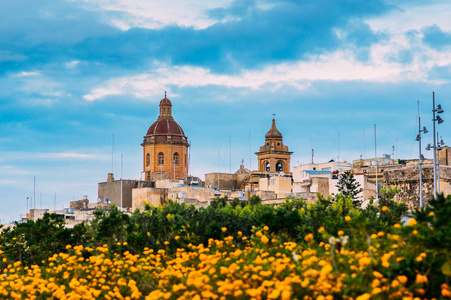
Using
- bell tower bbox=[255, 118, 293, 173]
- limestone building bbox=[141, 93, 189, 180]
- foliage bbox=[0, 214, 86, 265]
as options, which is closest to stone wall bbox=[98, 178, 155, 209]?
limestone building bbox=[141, 93, 189, 180]

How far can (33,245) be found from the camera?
20.2 metres

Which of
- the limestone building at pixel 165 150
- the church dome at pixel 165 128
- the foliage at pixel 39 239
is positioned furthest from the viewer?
the church dome at pixel 165 128

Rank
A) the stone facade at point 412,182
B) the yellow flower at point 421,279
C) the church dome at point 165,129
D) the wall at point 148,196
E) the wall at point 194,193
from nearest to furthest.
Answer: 1. the yellow flower at point 421,279
2. the stone facade at point 412,182
3. the wall at point 194,193
4. the wall at point 148,196
5. the church dome at point 165,129

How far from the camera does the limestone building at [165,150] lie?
9581cm

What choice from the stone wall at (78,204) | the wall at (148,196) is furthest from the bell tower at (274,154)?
the wall at (148,196)

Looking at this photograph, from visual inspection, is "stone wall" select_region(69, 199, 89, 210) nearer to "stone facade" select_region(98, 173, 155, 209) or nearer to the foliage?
"stone facade" select_region(98, 173, 155, 209)

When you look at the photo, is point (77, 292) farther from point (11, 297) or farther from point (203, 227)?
point (203, 227)

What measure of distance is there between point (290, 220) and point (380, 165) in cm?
5979

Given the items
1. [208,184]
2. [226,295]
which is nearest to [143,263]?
[226,295]

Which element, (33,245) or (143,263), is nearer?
(143,263)

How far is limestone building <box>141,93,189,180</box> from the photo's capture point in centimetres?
9581

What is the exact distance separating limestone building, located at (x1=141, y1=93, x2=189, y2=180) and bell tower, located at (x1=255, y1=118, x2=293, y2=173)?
9.64 m

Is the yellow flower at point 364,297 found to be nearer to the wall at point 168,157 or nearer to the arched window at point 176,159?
the wall at point 168,157

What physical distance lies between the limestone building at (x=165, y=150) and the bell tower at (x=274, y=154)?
964 centimetres
